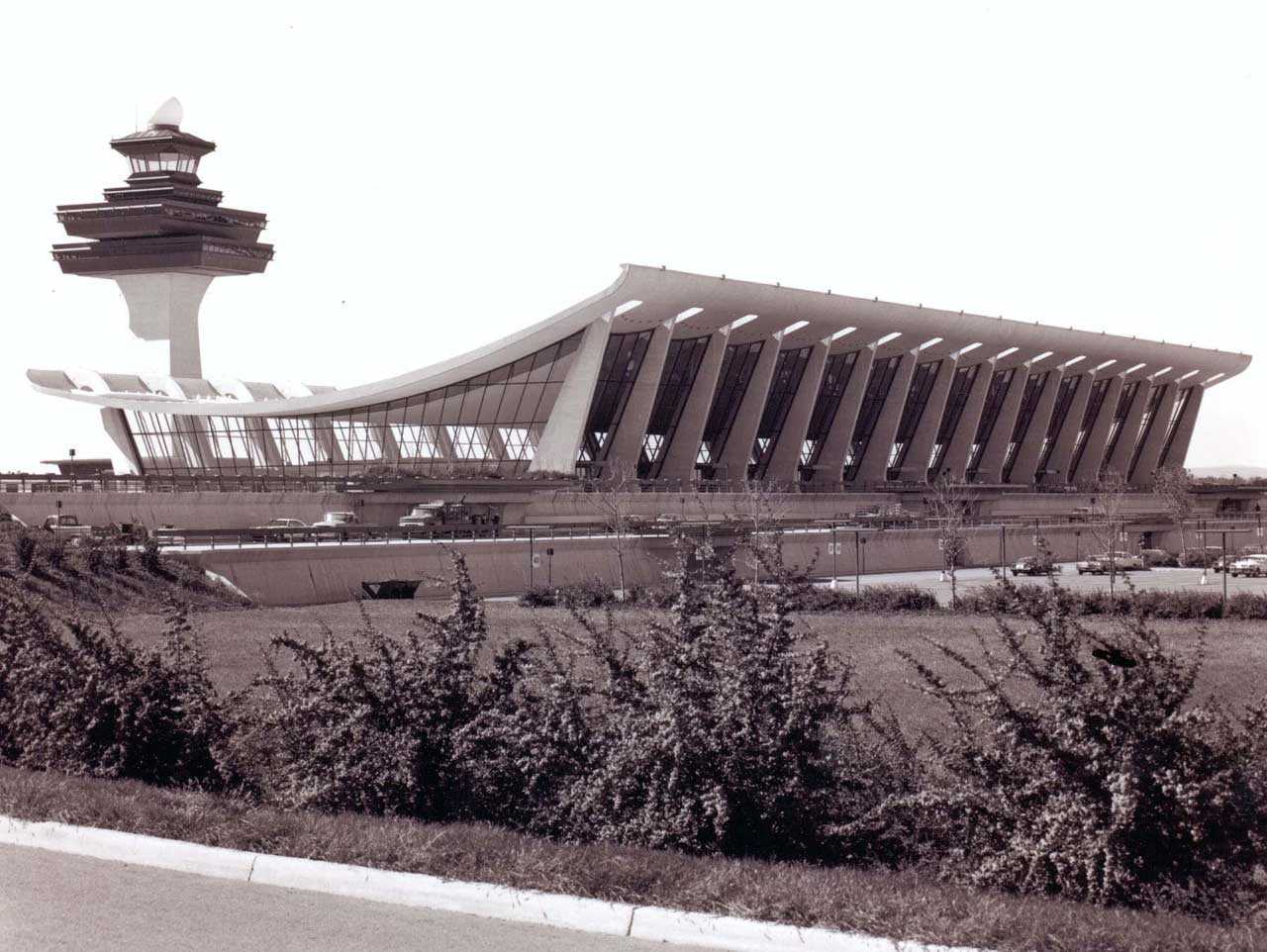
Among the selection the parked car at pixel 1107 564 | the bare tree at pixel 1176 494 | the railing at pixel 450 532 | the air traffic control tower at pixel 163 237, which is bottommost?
the railing at pixel 450 532

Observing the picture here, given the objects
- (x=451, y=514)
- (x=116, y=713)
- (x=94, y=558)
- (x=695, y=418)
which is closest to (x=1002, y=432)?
(x=695, y=418)

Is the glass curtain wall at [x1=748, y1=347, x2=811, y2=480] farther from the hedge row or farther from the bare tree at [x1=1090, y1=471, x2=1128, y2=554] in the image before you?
the hedge row

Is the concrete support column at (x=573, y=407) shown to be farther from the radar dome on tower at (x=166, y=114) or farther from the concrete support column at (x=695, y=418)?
the radar dome on tower at (x=166, y=114)

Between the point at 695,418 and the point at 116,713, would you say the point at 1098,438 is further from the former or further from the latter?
the point at 116,713

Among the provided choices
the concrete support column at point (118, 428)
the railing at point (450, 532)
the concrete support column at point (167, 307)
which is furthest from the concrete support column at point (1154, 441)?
the concrete support column at point (118, 428)

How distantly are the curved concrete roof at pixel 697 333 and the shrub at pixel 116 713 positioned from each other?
45.4 m

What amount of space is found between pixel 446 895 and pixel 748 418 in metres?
62.0

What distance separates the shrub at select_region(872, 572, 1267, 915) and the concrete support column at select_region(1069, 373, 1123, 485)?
84.1m

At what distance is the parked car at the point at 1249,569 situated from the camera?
43875 millimetres

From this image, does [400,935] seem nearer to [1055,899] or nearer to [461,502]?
[1055,899]

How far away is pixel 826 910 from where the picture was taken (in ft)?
22.0

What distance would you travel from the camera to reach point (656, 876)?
7.37 m

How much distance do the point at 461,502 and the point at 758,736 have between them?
4201cm

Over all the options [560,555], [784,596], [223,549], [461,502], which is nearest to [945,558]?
[560,555]
